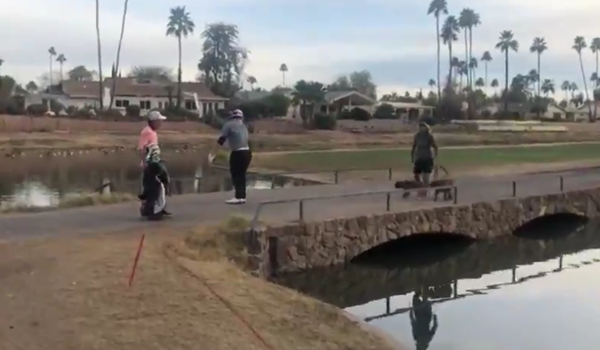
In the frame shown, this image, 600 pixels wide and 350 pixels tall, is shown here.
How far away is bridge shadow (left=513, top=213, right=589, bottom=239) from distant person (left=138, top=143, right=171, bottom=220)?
10.4 m

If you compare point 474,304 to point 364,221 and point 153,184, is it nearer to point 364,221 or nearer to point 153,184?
point 364,221

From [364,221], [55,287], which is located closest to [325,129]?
[364,221]

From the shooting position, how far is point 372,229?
15180mm

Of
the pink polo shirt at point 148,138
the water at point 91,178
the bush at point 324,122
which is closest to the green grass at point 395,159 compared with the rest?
the water at point 91,178

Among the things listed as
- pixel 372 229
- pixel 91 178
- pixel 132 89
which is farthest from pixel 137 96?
pixel 372 229

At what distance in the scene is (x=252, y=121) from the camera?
70.7m

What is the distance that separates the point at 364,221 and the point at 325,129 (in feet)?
178

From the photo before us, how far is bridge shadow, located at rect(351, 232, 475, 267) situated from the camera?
16.7 meters

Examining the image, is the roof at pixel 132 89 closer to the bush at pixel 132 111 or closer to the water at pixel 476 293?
the bush at pixel 132 111

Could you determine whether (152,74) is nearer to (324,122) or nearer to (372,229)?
(324,122)

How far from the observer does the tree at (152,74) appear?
352ft

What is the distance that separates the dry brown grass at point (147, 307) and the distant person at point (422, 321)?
7.56ft

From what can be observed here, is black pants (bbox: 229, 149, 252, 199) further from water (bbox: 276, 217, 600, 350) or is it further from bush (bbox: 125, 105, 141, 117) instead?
bush (bbox: 125, 105, 141, 117)

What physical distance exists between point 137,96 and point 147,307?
256 feet
